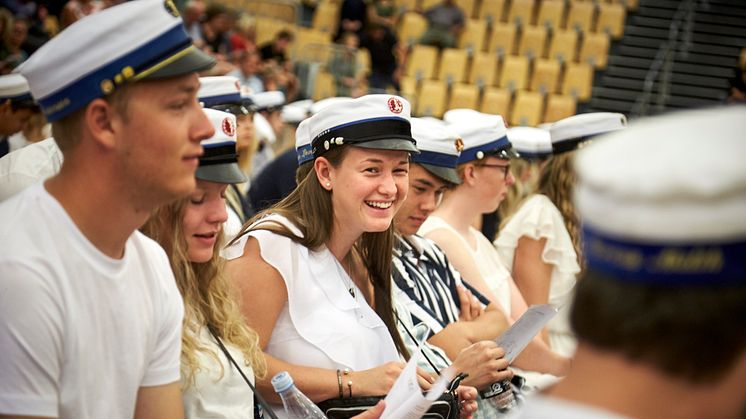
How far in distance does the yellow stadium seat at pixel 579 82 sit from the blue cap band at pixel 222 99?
9780mm

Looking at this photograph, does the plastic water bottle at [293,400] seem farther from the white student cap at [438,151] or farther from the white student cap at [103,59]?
the white student cap at [438,151]

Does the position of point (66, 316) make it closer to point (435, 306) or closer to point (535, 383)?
point (435, 306)

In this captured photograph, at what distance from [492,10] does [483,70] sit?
4.93 feet

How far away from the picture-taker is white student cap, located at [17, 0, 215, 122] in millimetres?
2105

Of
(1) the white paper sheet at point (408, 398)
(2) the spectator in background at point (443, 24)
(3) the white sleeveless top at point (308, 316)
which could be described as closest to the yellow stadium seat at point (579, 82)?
(2) the spectator in background at point (443, 24)

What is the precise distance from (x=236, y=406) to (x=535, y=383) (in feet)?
7.33

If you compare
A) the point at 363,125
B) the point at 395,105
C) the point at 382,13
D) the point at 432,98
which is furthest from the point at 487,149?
the point at 382,13

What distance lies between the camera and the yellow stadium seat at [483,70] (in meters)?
14.4

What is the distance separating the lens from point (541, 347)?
15.7 ft

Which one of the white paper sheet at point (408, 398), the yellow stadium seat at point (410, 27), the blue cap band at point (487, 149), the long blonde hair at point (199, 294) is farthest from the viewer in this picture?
the yellow stadium seat at point (410, 27)

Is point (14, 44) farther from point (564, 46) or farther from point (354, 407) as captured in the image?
point (564, 46)

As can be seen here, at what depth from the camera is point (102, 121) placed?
212 cm

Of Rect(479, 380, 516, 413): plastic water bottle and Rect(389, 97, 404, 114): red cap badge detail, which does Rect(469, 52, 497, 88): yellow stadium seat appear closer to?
Rect(479, 380, 516, 413): plastic water bottle

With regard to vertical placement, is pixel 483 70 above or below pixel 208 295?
below
